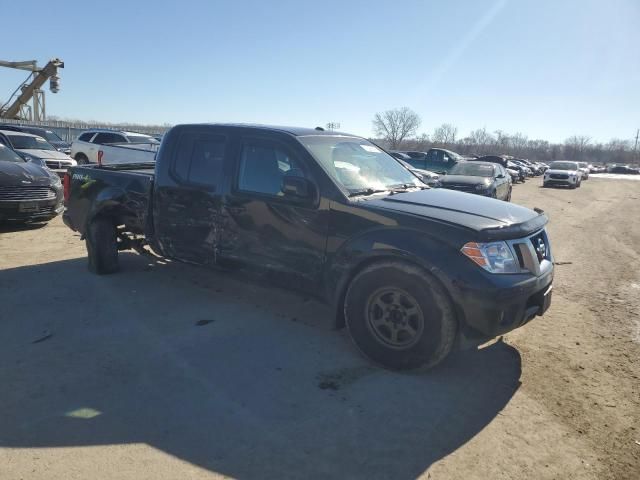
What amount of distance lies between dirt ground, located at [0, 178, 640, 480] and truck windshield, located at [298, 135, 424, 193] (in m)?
1.49

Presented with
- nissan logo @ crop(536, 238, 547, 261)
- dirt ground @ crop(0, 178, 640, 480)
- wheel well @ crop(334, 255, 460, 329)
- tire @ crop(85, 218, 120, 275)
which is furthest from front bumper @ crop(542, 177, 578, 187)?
wheel well @ crop(334, 255, 460, 329)

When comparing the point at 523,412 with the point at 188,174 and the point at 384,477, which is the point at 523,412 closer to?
the point at 384,477

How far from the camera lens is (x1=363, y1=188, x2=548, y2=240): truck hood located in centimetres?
354

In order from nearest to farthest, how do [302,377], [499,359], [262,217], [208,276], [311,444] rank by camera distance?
1. [311,444]
2. [302,377]
3. [499,359]
4. [262,217]
5. [208,276]

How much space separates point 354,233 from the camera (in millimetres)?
3869

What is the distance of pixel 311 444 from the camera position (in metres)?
2.80

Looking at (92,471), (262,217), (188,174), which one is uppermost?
(188,174)

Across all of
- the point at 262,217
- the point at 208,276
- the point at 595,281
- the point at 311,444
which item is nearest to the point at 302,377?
the point at 311,444

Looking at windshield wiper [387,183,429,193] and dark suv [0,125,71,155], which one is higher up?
dark suv [0,125,71,155]

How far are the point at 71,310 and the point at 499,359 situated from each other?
4189mm

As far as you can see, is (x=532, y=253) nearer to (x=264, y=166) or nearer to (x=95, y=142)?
(x=264, y=166)

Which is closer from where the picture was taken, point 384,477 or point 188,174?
point 384,477

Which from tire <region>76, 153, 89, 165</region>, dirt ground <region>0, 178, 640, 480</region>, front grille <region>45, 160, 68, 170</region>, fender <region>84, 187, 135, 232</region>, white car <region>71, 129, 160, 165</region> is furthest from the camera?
tire <region>76, 153, 89, 165</region>

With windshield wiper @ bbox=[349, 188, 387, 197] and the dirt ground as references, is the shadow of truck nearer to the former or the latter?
the dirt ground
